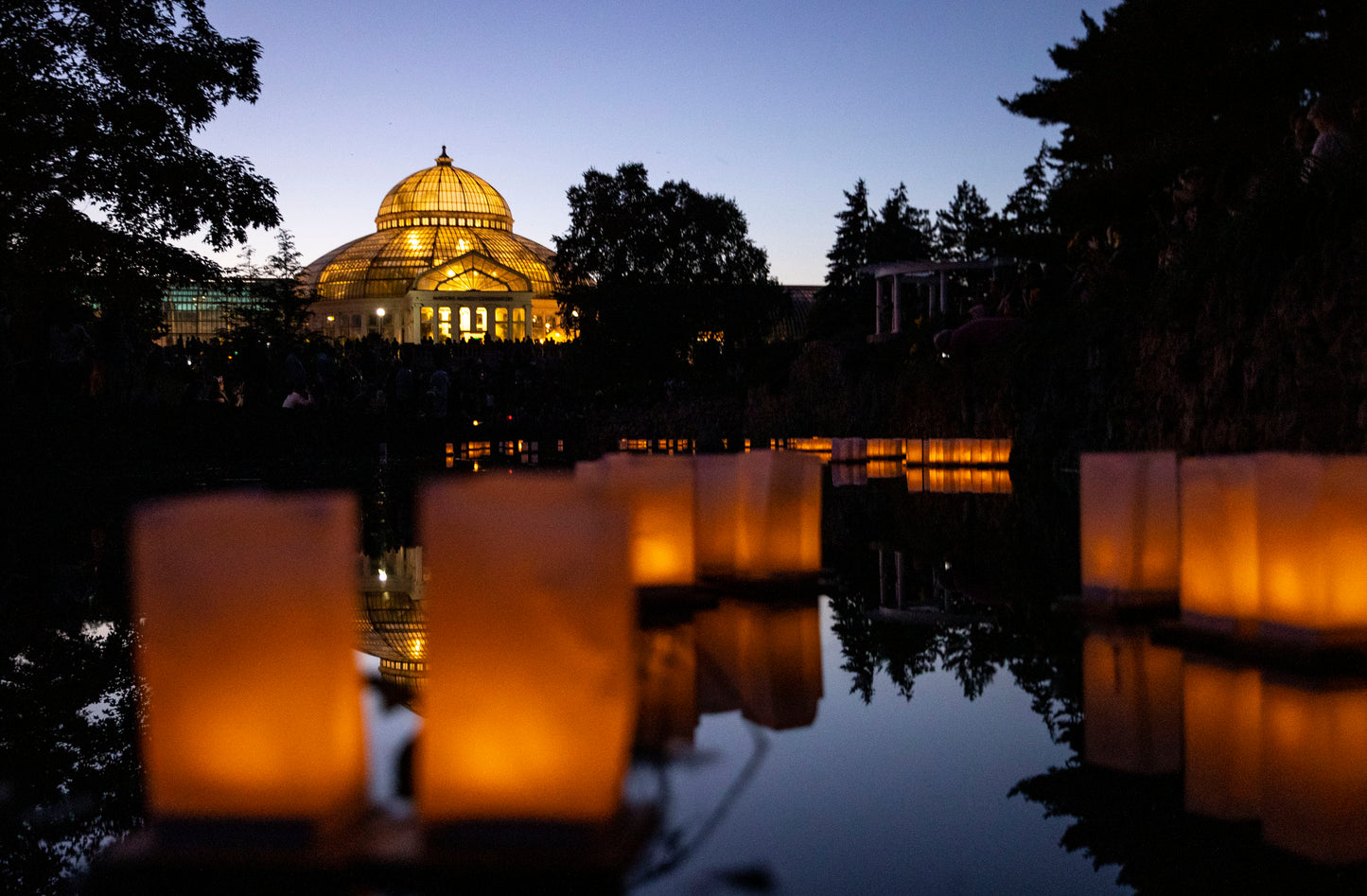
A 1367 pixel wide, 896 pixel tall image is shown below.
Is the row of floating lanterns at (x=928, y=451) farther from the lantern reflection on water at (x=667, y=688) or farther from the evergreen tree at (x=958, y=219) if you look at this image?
the evergreen tree at (x=958, y=219)

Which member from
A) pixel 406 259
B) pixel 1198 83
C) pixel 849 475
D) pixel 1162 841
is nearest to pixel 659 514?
pixel 1162 841

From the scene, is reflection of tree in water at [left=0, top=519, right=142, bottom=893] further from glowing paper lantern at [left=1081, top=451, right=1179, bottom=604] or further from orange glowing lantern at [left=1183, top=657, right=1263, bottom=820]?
glowing paper lantern at [left=1081, top=451, right=1179, bottom=604]

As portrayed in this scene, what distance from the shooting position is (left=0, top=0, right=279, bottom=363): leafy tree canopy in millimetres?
15711

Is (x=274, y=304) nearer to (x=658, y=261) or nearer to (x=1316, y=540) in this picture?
(x=658, y=261)

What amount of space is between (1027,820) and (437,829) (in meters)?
0.71

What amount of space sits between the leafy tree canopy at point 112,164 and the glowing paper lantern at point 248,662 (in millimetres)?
15545

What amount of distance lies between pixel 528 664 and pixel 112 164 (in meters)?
17.2

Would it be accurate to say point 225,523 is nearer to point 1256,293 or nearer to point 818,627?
point 818,627

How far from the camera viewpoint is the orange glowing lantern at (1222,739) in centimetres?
169

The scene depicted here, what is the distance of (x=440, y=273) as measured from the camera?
280ft

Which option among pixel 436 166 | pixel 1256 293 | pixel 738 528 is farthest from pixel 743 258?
pixel 436 166

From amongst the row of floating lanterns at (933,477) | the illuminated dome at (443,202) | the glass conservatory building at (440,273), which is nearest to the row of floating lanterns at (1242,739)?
the row of floating lanterns at (933,477)

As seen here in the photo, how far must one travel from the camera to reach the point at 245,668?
1.62 meters

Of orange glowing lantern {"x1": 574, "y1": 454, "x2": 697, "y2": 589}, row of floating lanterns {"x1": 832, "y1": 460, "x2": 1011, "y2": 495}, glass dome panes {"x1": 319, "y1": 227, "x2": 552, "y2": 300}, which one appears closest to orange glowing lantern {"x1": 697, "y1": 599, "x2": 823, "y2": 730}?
orange glowing lantern {"x1": 574, "y1": 454, "x2": 697, "y2": 589}
